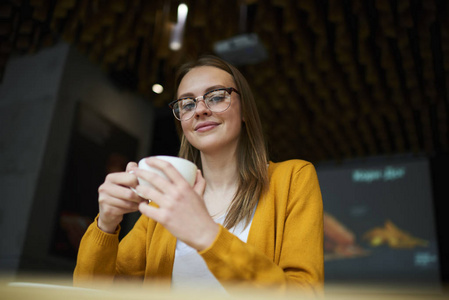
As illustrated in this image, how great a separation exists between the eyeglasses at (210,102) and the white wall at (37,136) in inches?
92.0

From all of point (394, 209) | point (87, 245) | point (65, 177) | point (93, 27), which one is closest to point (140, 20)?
point (93, 27)

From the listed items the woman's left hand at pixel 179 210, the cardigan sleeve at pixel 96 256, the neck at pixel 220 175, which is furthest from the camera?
the neck at pixel 220 175

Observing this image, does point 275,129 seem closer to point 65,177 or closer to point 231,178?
point 65,177

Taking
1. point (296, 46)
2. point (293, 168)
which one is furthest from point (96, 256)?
point (296, 46)

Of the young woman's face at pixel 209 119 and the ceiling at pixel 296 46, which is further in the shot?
the ceiling at pixel 296 46

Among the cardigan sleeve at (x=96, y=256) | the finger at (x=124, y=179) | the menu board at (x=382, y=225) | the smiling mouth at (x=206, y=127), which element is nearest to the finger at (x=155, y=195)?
the finger at (x=124, y=179)

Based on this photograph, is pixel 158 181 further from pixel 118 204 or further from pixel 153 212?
pixel 118 204

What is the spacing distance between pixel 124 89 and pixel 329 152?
277 centimetres

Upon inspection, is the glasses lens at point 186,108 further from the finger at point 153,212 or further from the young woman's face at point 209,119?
the finger at point 153,212

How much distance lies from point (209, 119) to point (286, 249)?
0.39 metres

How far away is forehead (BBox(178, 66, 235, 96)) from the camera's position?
105 centimetres

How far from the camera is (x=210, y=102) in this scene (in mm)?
1037

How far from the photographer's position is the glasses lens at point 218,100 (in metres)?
1.03

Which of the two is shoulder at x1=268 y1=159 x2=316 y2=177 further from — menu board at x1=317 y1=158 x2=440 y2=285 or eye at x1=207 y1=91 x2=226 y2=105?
menu board at x1=317 y1=158 x2=440 y2=285
